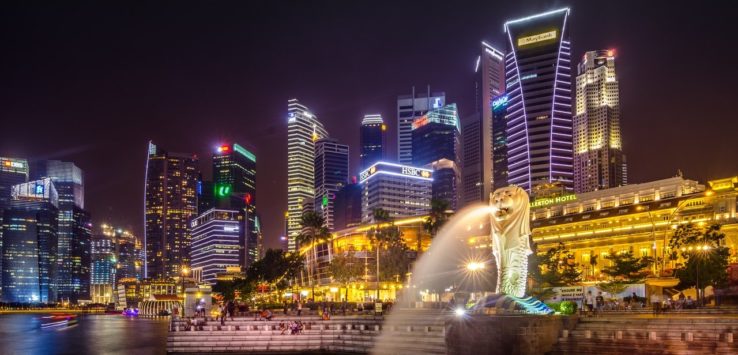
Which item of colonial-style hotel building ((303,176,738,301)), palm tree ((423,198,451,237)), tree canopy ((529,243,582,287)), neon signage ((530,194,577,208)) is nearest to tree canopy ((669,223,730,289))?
colonial-style hotel building ((303,176,738,301))

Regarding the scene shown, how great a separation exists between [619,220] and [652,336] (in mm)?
79659

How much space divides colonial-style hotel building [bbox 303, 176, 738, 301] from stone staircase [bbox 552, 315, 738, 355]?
50685 millimetres

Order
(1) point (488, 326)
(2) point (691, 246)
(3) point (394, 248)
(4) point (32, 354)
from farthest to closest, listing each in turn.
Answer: (3) point (394, 248), (2) point (691, 246), (4) point (32, 354), (1) point (488, 326)

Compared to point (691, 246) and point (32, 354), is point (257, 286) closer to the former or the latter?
point (32, 354)

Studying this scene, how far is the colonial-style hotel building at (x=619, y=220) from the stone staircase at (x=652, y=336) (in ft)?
166

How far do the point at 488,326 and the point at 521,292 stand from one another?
5650 mm

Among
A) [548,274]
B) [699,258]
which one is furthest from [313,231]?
[699,258]

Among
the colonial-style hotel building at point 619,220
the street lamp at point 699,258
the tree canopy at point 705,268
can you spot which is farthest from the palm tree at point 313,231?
the street lamp at point 699,258

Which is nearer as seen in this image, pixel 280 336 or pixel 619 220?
pixel 280 336

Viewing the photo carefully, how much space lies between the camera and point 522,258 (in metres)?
43.9

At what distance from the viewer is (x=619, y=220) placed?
364 feet

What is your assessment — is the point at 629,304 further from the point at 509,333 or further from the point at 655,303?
the point at 509,333

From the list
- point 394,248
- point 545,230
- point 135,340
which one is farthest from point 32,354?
point 545,230

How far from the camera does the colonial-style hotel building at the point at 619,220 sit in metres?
96.4
